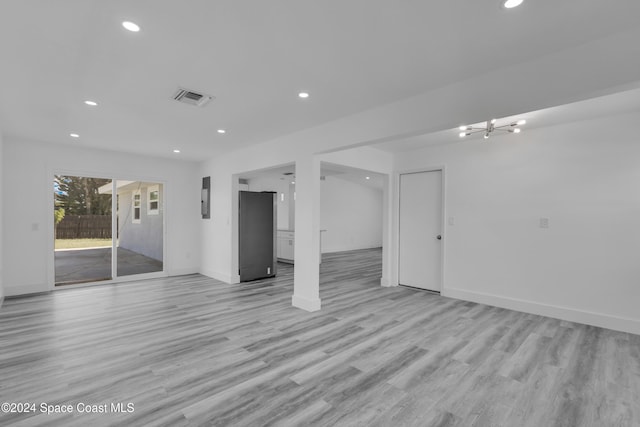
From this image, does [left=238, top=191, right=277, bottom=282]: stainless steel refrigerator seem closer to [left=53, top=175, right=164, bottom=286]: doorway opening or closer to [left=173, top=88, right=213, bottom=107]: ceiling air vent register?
[left=53, top=175, right=164, bottom=286]: doorway opening

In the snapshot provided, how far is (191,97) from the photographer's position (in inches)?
120

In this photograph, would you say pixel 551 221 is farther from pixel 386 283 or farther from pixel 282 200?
pixel 282 200

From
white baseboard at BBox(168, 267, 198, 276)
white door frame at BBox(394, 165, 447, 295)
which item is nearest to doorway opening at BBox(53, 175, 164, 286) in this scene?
white baseboard at BBox(168, 267, 198, 276)

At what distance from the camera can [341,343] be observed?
10.0ft

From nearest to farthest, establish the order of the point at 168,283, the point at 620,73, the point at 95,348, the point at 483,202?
1. the point at 620,73
2. the point at 95,348
3. the point at 483,202
4. the point at 168,283

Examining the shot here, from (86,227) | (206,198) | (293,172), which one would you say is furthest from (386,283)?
(86,227)

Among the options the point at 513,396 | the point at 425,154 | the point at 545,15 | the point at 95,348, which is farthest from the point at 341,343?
the point at 425,154

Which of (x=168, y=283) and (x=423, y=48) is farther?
(x=168, y=283)

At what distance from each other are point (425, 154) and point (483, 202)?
129 cm

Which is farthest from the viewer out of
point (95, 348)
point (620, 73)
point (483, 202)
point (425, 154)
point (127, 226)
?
point (127, 226)

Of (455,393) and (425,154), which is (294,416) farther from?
(425,154)

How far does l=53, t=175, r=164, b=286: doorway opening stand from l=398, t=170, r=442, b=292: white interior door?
17.2 ft

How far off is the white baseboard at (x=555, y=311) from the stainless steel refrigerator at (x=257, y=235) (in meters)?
3.58

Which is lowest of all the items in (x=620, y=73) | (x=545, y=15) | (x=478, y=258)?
(x=478, y=258)
